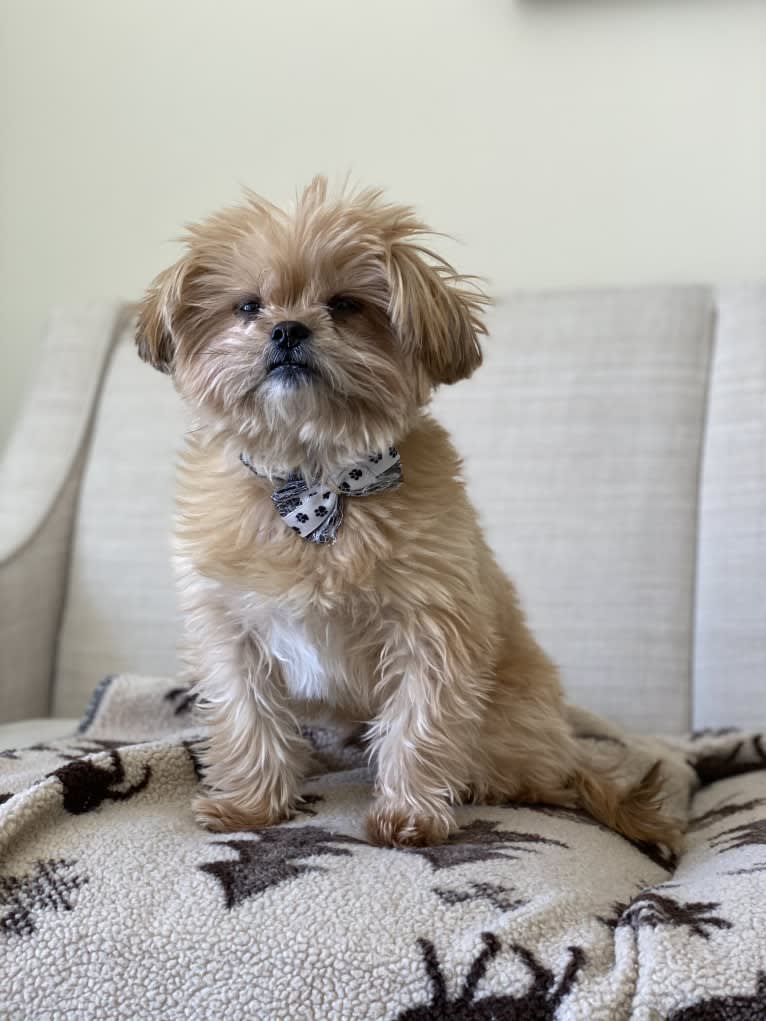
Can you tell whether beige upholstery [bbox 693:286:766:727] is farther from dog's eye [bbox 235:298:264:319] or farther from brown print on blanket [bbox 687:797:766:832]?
dog's eye [bbox 235:298:264:319]

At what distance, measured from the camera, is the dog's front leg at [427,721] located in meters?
1.17

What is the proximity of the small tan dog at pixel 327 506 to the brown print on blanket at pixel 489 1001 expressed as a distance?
0.28m

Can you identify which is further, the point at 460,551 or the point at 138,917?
the point at 460,551

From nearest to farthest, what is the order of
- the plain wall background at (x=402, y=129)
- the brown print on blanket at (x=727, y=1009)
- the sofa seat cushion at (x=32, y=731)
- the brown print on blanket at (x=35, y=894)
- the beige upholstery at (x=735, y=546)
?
1. the brown print on blanket at (x=727, y=1009)
2. the brown print on blanket at (x=35, y=894)
3. the sofa seat cushion at (x=32, y=731)
4. the beige upholstery at (x=735, y=546)
5. the plain wall background at (x=402, y=129)

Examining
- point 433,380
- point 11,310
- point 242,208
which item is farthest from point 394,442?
point 11,310

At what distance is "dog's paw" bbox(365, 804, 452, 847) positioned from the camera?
1.13 metres

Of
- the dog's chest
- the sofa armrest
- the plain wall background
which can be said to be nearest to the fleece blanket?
the dog's chest

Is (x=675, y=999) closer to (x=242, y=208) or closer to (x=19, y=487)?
(x=242, y=208)

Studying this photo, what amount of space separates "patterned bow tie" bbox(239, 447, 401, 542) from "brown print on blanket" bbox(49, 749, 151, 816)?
0.32 metres

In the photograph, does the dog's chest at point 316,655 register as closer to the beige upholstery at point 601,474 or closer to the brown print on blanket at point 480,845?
the brown print on blanket at point 480,845

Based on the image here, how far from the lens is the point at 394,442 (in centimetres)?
122

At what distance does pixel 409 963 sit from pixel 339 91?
1833 millimetres

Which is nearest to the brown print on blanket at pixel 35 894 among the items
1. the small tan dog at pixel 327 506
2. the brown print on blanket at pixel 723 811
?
the small tan dog at pixel 327 506

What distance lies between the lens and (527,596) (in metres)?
1.84
